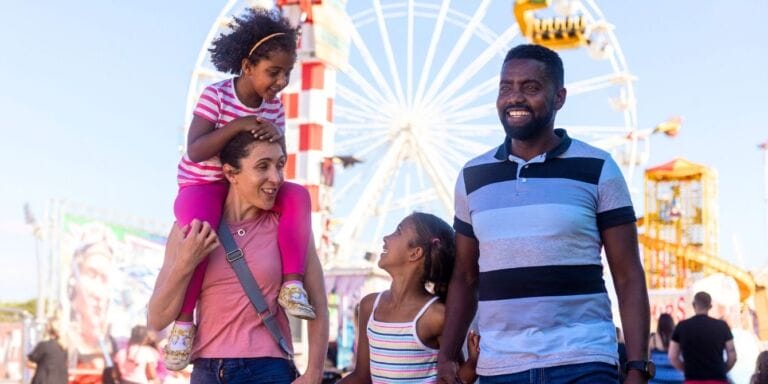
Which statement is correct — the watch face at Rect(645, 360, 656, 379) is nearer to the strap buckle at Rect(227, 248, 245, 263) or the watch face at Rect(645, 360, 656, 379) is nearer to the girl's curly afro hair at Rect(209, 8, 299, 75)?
the strap buckle at Rect(227, 248, 245, 263)

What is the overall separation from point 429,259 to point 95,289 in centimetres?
1139

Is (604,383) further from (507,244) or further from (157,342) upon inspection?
(157,342)

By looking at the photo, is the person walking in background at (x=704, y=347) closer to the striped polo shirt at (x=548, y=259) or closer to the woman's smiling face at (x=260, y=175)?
the striped polo shirt at (x=548, y=259)

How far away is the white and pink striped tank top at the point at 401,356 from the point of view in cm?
325

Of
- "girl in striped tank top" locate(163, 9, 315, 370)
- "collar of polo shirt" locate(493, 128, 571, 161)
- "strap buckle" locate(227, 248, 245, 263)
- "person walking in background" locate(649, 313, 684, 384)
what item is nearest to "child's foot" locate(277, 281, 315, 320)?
"girl in striped tank top" locate(163, 9, 315, 370)

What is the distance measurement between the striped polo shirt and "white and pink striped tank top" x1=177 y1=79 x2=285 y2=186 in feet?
2.63

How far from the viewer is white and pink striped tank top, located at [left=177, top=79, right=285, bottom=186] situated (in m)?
3.07

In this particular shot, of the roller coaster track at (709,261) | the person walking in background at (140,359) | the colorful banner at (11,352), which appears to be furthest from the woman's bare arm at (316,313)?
the roller coaster track at (709,261)

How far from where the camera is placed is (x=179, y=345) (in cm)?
296

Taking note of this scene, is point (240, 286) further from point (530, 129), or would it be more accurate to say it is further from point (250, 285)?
point (530, 129)

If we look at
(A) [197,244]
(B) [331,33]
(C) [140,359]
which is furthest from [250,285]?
(B) [331,33]

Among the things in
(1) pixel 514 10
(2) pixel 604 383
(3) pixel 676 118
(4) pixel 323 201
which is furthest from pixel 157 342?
(3) pixel 676 118

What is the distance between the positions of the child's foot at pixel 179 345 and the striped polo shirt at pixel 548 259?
2.87 ft

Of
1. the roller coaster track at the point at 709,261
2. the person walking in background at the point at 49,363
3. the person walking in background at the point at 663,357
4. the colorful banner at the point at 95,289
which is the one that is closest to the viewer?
the person walking in background at the point at 663,357
